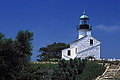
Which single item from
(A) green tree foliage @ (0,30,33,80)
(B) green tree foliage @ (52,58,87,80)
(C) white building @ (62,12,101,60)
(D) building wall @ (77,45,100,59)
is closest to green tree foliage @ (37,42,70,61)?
(C) white building @ (62,12,101,60)

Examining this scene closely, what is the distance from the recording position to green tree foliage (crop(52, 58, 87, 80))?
21869 mm

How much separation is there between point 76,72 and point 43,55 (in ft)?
105

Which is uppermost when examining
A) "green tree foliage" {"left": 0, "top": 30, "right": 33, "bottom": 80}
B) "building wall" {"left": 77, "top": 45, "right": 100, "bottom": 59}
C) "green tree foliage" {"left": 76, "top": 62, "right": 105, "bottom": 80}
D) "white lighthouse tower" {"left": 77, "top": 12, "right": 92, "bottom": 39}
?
"white lighthouse tower" {"left": 77, "top": 12, "right": 92, "bottom": 39}

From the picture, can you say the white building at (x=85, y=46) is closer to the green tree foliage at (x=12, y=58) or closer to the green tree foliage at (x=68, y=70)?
the green tree foliage at (x=68, y=70)

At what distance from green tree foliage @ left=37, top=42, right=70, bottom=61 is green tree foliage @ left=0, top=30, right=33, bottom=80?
35927 millimetres

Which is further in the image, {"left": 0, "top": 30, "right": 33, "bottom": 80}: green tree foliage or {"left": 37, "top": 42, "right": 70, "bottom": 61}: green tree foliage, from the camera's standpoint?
{"left": 37, "top": 42, "right": 70, "bottom": 61}: green tree foliage

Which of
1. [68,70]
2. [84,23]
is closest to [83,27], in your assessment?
[84,23]

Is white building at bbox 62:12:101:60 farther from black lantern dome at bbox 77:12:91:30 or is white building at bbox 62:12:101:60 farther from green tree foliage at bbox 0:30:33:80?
green tree foliage at bbox 0:30:33:80

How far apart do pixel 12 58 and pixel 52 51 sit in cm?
3777

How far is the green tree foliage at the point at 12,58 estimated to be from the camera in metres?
14.1

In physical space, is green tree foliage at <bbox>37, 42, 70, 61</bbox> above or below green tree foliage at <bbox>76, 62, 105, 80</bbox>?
above

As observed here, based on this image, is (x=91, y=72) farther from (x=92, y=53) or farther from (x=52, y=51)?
(x=52, y=51)

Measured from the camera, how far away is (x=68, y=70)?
A: 2250 cm

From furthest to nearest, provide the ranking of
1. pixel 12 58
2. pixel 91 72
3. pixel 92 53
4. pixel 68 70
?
pixel 92 53 → pixel 68 70 → pixel 91 72 → pixel 12 58
